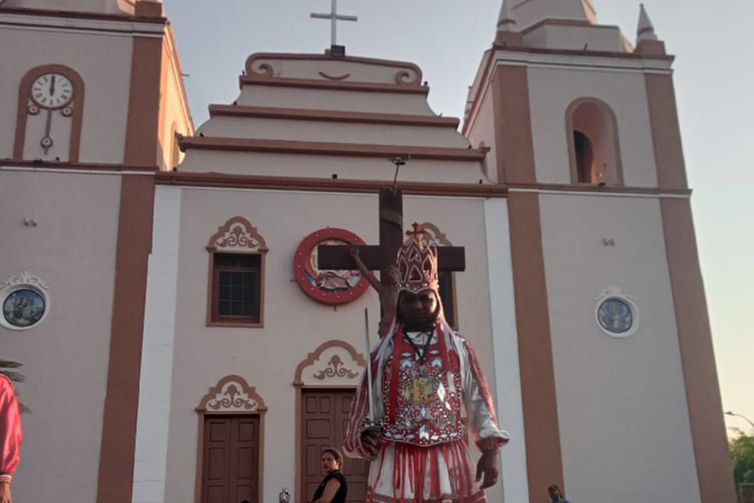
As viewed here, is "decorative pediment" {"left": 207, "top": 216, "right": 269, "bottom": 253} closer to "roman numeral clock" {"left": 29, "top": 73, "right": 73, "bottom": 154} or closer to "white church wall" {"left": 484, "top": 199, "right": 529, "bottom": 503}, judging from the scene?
"roman numeral clock" {"left": 29, "top": 73, "right": 73, "bottom": 154}

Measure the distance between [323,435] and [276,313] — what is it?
2013 millimetres

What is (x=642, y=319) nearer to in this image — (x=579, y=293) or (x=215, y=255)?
(x=579, y=293)

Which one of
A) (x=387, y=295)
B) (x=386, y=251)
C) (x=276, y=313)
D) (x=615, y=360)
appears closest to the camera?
(x=387, y=295)

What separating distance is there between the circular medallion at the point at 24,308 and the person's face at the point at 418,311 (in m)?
8.57

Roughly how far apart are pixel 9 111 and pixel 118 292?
3.62 meters

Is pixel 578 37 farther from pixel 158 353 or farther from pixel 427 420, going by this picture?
pixel 427 420

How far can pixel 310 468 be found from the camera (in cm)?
1280

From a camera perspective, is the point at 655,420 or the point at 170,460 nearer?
the point at 170,460

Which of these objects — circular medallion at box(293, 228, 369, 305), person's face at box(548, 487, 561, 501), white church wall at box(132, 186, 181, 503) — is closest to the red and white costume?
person's face at box(548, 487, 561, 501)

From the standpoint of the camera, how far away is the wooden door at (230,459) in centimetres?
1253

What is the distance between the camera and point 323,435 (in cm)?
1299

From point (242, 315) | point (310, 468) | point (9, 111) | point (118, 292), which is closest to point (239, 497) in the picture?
point (310, 468)

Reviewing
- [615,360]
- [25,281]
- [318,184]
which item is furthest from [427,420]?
[25,281]

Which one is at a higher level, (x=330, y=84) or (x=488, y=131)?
(x=330, y=84)
